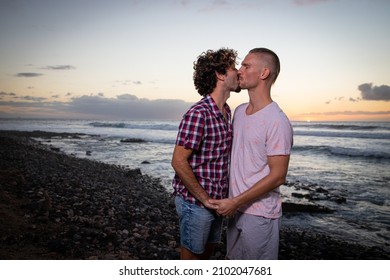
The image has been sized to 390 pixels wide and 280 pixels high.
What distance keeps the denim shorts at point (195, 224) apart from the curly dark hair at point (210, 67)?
1050 millimetres

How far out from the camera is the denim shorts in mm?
2582

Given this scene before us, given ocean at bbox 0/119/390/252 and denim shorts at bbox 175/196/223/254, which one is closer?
denim shorts at bbox 175/196/223/254

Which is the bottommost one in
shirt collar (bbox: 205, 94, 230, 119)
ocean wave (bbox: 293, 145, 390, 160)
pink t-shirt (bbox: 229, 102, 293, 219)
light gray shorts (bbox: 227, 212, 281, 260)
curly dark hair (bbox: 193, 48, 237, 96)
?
ocean wave (bbox: 293, 145, 390, 160)

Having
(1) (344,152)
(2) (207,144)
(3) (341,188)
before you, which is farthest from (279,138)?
(1) (344,152)

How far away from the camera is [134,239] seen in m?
4.73

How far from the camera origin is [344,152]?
770 inches

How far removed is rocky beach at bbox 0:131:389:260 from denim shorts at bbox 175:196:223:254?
5.92 feet

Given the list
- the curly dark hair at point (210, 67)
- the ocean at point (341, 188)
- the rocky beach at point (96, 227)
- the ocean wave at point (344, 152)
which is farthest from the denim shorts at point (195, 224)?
the ocean wave at point (344, 152)

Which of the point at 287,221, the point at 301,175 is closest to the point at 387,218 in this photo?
the point at 287,221

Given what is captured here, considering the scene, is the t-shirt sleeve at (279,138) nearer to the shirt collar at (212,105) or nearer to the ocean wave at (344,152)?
the shirt collar at (212,105)

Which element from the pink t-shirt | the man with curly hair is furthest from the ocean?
the man with curly hair

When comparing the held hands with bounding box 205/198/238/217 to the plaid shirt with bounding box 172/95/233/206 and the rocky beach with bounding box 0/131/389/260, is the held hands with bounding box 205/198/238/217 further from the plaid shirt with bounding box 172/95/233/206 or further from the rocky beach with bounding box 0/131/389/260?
the rocky beach with bounding box 0/131/389/260

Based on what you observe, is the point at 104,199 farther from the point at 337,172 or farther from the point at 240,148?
the point at 337,172

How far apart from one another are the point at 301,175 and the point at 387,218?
5.02 meters
